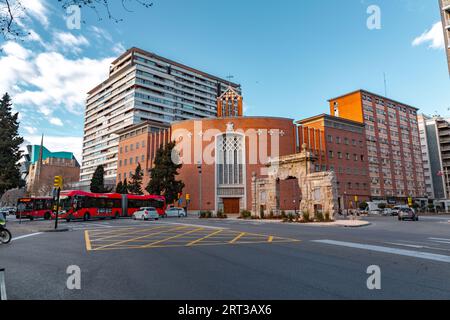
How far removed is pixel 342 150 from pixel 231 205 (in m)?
28.9

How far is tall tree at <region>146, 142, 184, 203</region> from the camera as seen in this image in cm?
4794

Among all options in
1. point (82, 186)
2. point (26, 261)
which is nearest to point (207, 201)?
point (26, 261)

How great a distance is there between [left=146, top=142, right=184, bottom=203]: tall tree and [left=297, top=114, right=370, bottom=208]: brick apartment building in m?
26.3

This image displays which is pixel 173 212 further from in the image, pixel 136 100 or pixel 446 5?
pixel 136 100

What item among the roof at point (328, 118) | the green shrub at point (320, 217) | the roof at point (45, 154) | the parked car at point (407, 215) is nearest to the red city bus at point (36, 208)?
the green shrub at point (320, 217)

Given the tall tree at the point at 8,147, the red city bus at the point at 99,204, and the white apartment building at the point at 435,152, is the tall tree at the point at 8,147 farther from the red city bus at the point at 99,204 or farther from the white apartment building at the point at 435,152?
the white apartment building at the point at 435,152

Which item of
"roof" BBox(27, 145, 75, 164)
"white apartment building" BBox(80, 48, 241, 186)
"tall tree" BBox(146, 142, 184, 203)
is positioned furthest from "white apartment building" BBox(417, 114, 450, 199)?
"roof" BBox(27, 145, 75, 164)

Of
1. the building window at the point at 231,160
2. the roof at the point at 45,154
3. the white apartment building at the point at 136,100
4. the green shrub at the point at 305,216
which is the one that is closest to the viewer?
the green shrub at the point at 305,216

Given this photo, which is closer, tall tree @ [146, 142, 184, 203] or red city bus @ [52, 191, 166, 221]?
red city bus @ [52, 191, 166, 221]

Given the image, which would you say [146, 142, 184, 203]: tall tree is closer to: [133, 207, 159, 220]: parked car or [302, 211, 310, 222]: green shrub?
[133, 207, 159, 220]: parked car

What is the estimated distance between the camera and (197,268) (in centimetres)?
676

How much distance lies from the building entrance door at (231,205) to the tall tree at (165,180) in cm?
886

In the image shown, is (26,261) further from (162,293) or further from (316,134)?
(316,134)

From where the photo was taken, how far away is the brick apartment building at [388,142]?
69250 mm
